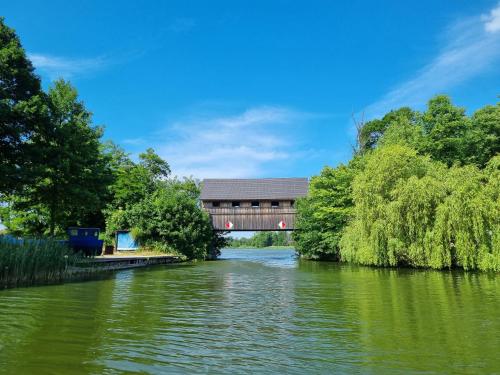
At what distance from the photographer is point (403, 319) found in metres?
9.10

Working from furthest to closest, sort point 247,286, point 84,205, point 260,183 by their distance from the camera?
point 260,183
point 84,205
point 247,286

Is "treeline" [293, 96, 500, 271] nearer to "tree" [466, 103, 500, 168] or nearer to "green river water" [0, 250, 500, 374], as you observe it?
"tree" [466, 103, 500, 168]

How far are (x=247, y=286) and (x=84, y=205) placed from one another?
14.5m

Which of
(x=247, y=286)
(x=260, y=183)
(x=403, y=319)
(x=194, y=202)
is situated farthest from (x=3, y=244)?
(x=260, y=183)

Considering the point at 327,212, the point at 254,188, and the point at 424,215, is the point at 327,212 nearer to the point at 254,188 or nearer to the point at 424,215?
the point at 424,215

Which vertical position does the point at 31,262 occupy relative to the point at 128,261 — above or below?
above

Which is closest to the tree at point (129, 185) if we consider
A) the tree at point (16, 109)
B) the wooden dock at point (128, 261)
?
the wooden dock at point (128, 261)

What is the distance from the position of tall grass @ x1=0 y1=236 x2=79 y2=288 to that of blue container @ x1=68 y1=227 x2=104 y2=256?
828 centimetres

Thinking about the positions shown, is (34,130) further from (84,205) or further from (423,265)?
(423,265)

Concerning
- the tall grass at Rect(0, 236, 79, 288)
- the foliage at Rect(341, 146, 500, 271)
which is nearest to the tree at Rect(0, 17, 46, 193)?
the tall grass at Rect(0, 236, 79, 288)

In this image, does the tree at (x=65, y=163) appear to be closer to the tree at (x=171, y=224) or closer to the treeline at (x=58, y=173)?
the treeline at (x=58, y=173)

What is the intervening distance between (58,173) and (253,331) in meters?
19.9

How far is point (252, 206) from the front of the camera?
4441 centimetres

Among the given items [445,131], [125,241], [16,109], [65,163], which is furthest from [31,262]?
[445,131]
